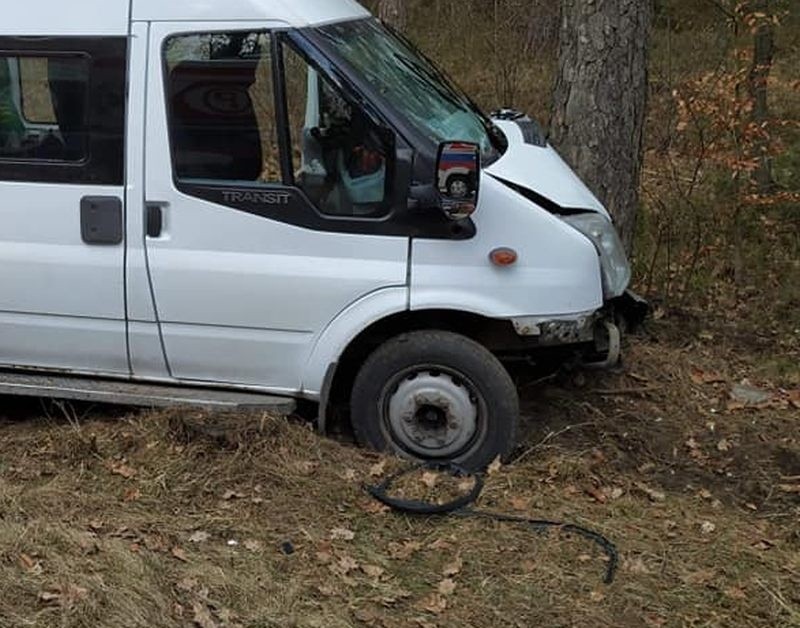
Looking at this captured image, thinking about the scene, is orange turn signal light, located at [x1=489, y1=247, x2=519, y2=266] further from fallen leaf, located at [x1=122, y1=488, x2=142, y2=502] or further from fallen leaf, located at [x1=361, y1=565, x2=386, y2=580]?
fallen leaf, located at [x1=122, y1=488, x2=142, y2=502]

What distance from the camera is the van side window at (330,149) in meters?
4.64

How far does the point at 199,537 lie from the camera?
13.9 ft

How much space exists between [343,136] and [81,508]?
1.96 m

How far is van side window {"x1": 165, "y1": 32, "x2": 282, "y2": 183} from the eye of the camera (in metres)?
4.65

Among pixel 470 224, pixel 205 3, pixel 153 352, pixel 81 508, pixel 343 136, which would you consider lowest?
pixel 81 508

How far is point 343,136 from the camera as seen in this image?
184 inches

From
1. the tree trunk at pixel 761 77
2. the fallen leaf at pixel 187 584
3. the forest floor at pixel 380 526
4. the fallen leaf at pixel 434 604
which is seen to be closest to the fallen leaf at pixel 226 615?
the forest floor at pixel 380 526

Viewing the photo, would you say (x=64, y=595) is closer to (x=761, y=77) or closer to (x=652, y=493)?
(x=652, y=493)

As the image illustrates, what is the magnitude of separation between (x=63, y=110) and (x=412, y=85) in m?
1.62

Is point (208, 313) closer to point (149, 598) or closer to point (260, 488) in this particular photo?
point (260, 488)

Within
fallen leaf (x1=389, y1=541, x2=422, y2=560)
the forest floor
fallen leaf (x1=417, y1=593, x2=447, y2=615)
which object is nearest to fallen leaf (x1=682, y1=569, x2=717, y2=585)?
the forest floor

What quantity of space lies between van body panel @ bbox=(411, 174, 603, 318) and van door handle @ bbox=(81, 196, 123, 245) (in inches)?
53.6

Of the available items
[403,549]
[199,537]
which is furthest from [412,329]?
[199,537]

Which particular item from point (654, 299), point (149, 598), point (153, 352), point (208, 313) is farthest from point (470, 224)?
point (654, 299)
